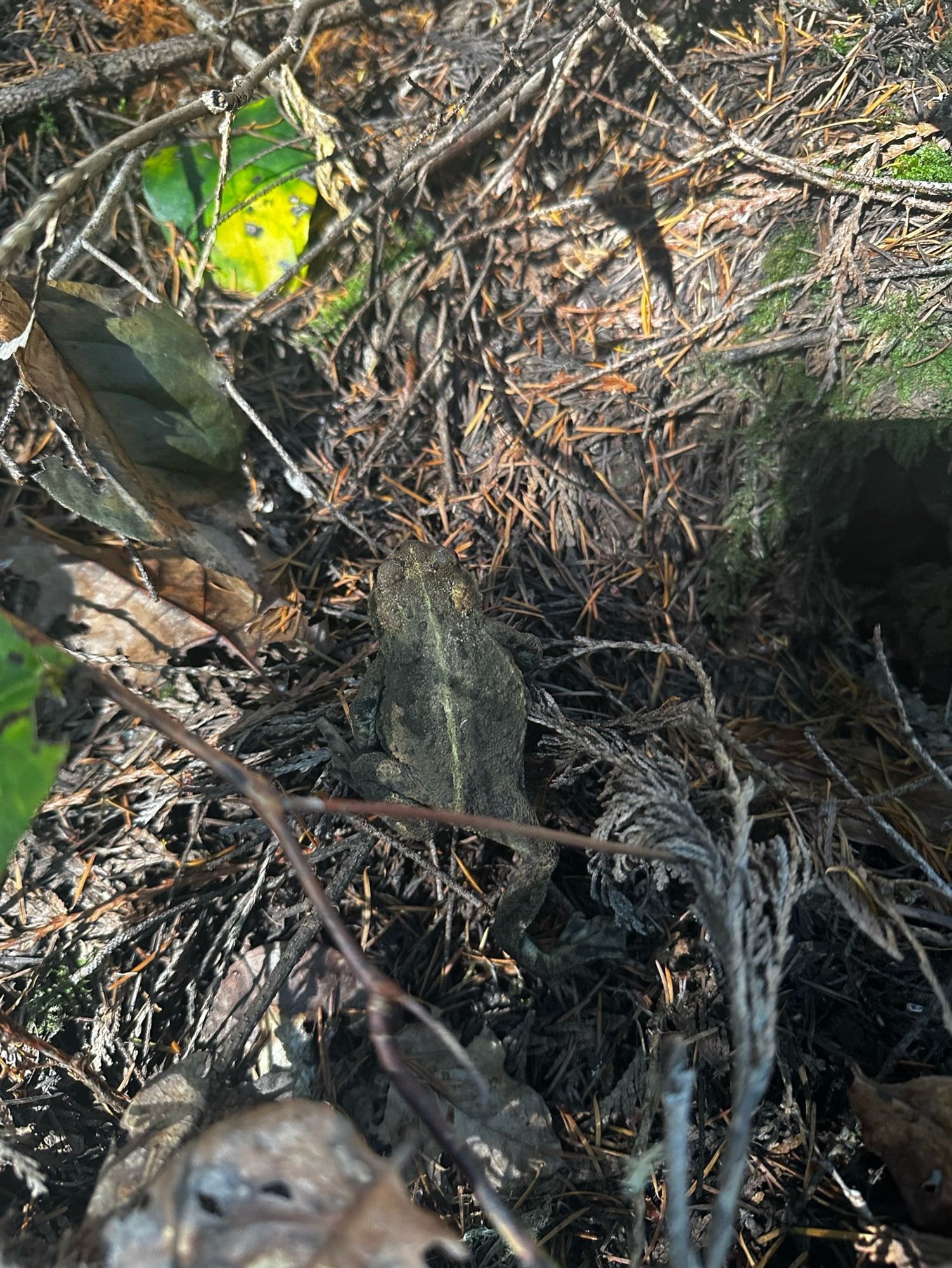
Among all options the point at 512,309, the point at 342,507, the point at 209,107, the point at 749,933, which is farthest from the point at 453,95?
the point at 749,933

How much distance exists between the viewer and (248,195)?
10.4 ft

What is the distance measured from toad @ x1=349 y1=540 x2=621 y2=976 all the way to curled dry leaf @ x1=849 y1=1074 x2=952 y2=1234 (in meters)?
0.84

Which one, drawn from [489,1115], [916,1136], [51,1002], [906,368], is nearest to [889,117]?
[906,368]

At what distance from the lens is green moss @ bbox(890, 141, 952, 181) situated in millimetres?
2887

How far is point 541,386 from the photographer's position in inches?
133

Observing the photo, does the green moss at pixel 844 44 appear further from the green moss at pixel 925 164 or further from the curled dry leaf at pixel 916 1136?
the curled dry leaf at pixel 916 1136

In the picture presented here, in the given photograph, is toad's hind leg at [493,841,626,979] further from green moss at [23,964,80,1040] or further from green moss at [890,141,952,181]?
green moss at [890,141,952,181]

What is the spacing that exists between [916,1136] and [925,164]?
11.1 feet

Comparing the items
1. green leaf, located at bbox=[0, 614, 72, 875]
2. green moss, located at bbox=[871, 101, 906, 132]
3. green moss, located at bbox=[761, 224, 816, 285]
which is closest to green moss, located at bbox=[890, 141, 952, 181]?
green moss, located at bbox=[871, 101, 906, 132]

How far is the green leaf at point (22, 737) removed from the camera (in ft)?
4.92

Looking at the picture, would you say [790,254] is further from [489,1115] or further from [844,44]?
[489,1115]

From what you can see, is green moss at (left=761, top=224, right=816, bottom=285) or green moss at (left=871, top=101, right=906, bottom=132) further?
green moss at (left=761, top=224, right=816, bottom=285)

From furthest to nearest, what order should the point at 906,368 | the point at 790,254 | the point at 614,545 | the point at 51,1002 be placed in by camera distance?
the point at 614,545
the point at 790,254
the point at 906,368
the point at 51,1002

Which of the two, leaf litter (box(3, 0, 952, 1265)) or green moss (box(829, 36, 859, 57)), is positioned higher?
green moss (box(829, 36, 859, 57))
